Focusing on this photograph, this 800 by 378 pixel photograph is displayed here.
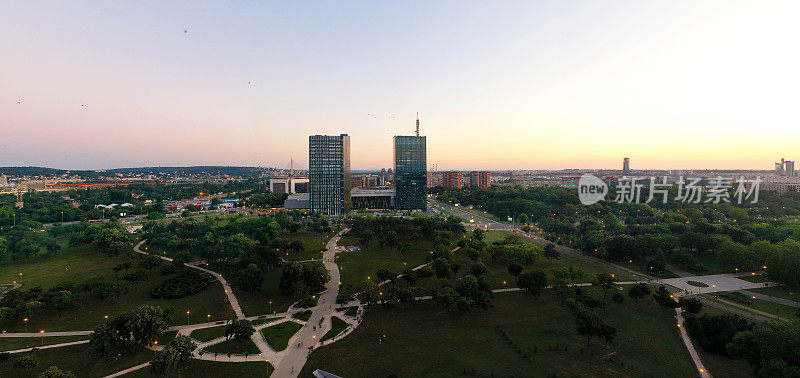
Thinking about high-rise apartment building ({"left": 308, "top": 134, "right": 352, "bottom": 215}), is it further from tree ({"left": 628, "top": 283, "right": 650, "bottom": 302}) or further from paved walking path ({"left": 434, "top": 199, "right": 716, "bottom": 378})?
tree ({"left": 628, "top": 283, "right": 650, "bottom": 302})

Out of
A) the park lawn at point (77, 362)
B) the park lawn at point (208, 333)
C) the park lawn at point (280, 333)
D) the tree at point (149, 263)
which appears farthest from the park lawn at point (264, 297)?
the park lawn at point (77, 362)

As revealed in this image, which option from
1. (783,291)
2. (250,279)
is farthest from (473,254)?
(783,291)

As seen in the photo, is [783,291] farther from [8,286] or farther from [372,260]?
[8,286]

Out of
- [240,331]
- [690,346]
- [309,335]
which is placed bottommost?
[309,335]

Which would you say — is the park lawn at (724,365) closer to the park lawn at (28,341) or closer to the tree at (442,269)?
the tree at (442,269)

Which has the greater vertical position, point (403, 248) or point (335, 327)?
point (403, 248)

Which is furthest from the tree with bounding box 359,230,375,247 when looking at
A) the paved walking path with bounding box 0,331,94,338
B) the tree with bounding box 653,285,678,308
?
the tree with bounding box 653,285,678,308
